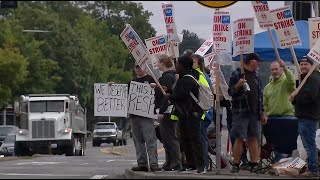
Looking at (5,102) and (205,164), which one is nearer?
(205,164)

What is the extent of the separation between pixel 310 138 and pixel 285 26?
2.08 m

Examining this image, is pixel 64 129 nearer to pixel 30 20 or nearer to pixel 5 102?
pixel 5 102

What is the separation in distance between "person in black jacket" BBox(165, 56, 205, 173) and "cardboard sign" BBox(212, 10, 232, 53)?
27.8 inches

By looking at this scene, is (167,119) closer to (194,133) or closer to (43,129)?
(194,133)

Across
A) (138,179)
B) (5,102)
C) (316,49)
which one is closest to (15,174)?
(138,179)

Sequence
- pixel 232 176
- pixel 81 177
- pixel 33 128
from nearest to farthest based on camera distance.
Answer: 1. pixel 232 176
2. pixel 81 177
3. pixel 33 128

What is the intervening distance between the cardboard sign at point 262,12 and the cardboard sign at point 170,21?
246 cm

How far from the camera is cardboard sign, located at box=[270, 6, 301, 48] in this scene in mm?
15414

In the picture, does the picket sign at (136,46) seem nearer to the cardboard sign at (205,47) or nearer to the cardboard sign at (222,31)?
the cardboard sign at (222,31)

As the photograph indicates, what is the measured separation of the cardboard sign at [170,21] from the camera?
17484 millimetres

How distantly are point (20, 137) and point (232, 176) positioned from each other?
2376 centimetres

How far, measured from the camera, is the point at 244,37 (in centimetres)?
1556

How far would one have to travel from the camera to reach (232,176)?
14.3 metres

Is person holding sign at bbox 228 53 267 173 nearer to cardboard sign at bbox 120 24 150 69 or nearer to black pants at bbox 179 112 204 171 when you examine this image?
black pants at bbox 179 112 204 171
